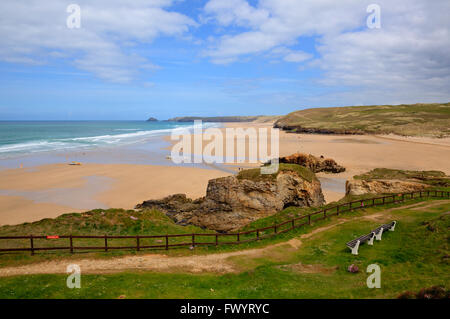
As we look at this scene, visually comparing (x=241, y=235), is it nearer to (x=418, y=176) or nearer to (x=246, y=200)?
(x=246, y=200)

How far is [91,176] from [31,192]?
9023 millimetres

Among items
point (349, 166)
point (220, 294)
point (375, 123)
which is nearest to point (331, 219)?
point (220, 294)

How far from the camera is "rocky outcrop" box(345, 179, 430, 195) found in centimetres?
2788

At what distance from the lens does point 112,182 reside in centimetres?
3862

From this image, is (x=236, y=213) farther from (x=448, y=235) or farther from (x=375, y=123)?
(x=375, y=123)

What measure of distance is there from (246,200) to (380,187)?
14.4 meters

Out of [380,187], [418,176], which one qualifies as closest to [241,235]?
[380,187]

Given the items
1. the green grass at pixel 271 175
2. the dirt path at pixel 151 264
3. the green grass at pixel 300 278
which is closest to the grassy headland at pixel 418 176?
the green grass at pixel 271 175

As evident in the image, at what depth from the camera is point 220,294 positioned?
11039 mm

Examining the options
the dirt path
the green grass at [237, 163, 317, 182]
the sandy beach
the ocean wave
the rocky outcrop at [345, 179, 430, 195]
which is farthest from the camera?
the ocean wave

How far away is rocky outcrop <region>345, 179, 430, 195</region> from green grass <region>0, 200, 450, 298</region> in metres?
10.8

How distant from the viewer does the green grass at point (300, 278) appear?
10797 mm

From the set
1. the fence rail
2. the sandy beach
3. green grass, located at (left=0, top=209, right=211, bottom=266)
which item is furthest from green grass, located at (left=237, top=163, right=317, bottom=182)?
the sandy beach

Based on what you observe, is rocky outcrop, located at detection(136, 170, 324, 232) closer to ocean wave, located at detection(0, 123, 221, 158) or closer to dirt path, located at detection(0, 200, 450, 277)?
dirt path, located at detection(0, 200, 450, 277)
